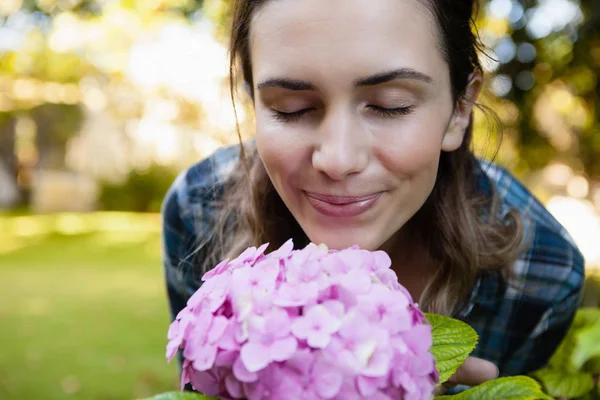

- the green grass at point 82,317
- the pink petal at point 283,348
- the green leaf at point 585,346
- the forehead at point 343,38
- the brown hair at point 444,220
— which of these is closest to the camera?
the pink petal at point 283,348

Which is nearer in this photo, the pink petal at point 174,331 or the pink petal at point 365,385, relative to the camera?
the pink petal at point 365,385

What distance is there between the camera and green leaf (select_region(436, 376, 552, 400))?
39.5 inches

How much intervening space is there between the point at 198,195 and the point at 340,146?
1002 millimetres

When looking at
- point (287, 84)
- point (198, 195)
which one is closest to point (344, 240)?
→ point (287, 84)

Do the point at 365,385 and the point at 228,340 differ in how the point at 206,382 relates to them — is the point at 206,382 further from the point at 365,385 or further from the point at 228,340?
the point at 365,385

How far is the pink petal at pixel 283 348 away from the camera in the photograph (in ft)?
2.57

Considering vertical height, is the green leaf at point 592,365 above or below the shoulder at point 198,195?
below

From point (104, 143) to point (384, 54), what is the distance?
14482 millimetres

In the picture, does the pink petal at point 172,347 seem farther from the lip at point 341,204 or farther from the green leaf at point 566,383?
the green leaf at point 566,383

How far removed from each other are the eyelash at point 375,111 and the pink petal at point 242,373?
0.63m

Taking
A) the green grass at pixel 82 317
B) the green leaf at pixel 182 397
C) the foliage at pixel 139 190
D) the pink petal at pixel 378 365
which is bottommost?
the foliage at pixel 139 190

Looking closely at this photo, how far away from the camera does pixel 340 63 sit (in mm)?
1194

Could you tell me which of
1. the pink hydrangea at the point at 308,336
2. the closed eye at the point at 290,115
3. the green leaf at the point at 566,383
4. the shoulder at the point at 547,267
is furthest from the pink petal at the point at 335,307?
the shoulder at the point at 547,267

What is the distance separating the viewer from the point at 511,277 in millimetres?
1914
